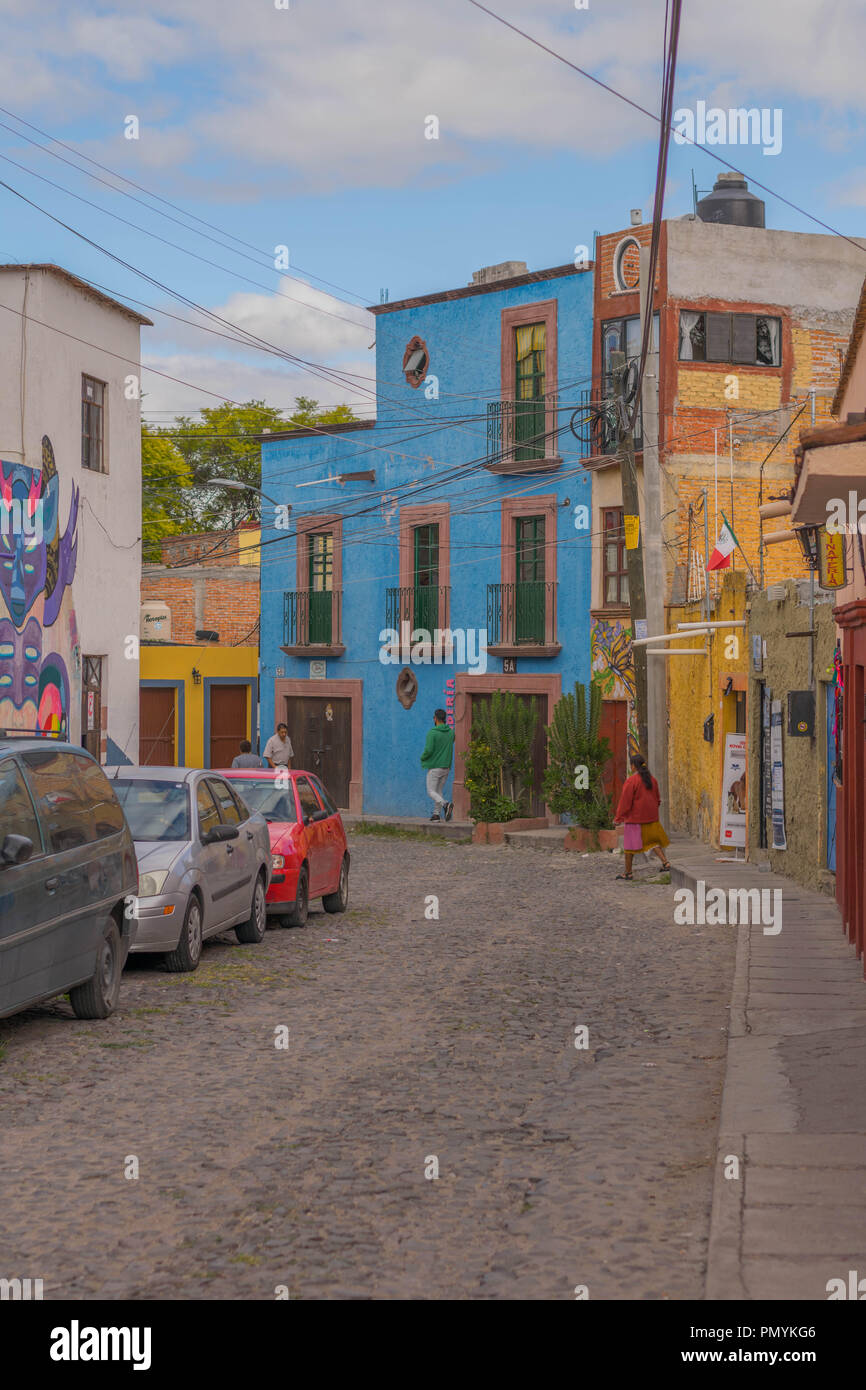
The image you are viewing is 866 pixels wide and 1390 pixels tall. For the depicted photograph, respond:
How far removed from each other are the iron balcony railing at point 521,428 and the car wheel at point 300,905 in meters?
18.1

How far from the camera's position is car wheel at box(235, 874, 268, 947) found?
1418 cm

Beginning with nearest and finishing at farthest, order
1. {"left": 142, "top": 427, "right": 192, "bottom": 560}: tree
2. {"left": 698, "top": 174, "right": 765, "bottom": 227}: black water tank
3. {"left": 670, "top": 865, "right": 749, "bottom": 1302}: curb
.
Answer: {"left": 670, "top": 865, "right": 749, "bottom": 1302}: curb
{"left": 698, "top": 174, "right": 765, "bottom": 227}: black water tank
{"left": 142, "top": 427, "right": 192, "bottom": 560}: tree

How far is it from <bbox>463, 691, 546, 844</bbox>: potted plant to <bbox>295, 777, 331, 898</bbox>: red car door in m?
12.5

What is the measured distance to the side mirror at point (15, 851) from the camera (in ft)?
27.8

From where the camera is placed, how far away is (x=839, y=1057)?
354 inches

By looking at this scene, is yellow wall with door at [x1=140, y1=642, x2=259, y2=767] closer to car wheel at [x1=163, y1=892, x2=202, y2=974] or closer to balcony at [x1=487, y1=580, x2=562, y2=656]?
balcony at [x1=487, y1=580, x2=562, y2=656]

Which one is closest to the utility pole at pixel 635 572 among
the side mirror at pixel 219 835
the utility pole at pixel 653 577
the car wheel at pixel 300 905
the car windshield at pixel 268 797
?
the utility pole at pixel 653 577

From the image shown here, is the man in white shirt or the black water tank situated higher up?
the black water tank

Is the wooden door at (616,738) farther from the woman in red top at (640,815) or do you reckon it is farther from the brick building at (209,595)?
the brick building at (209,595)

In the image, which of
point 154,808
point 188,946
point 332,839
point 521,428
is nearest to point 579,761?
point 521,428

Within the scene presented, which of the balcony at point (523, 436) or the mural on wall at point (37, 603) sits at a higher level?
the balcony at point (523, 436)

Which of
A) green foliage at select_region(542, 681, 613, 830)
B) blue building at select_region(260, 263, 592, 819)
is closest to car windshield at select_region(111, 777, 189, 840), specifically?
green foliage at select_region(542, 681, 613, 830)
